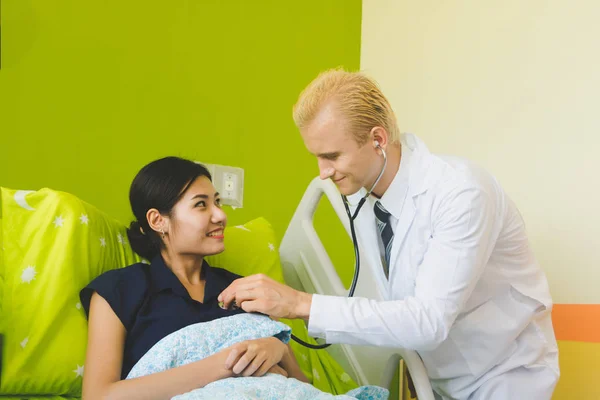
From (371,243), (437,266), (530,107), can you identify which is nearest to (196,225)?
(371,243)

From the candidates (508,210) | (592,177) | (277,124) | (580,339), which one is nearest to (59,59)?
(277,124)

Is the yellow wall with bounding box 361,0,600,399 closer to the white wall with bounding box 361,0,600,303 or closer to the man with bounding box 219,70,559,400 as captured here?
the white wall with bounding box 361,0,600,303

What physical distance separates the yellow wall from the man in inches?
20.0

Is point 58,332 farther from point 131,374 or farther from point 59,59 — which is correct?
point 59,59

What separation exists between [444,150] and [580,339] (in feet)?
2.89

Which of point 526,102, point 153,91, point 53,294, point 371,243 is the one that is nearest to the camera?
point 53,294

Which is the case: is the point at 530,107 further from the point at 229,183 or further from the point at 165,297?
the point at 165,297

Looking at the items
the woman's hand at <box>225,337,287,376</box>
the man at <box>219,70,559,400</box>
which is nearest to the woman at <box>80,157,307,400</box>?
the woman's hand at <box>225,337,287,376</box>

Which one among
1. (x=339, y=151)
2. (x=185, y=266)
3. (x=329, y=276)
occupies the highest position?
(x=339, y=151)

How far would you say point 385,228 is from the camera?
5.25ft

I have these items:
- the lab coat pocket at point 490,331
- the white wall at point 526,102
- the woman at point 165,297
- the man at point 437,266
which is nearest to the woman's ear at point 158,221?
the woman at point 165,297

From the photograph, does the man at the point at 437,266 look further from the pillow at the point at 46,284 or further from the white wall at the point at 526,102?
the white wall at the point at 526,102

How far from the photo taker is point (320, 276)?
6.19 ft

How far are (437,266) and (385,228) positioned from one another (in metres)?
0.29
